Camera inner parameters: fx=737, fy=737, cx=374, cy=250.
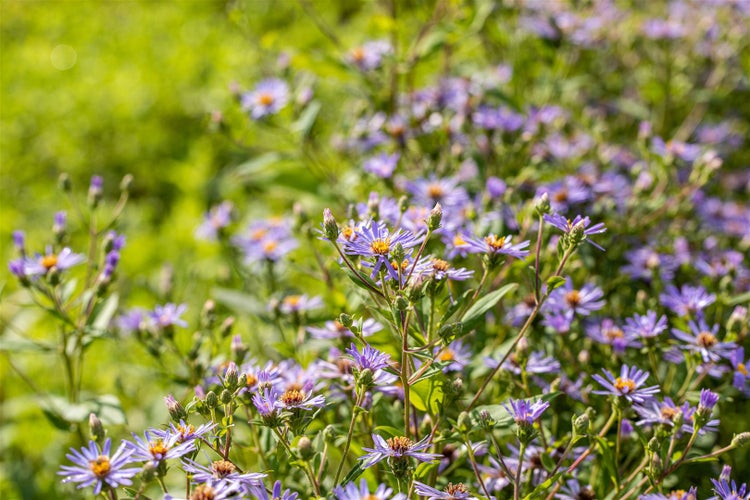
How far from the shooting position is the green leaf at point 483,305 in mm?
1514

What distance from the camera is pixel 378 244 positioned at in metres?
1.44

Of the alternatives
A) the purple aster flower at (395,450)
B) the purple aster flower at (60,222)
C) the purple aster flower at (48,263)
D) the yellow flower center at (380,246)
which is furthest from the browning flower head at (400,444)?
the purple aster flower at (60,222)

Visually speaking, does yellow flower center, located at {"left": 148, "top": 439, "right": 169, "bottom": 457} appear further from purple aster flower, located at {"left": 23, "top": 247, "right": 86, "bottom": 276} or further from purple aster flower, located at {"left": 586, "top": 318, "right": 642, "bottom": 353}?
purple aster flower, located at {"left": 586, "top": 318, "right": 642, "bottom": 353}

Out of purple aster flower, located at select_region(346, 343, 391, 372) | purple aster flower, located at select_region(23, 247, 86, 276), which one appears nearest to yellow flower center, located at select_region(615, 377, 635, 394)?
purple aster flower, located at select_region(346, 343, 391, 372)

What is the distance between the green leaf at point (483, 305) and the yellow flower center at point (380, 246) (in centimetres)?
24

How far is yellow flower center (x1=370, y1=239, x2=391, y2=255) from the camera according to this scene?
4.70 feet

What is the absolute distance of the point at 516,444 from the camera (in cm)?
185

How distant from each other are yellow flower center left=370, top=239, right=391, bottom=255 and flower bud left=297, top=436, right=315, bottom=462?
377mm

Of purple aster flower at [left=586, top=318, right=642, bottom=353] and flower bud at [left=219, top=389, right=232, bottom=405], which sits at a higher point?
flower bud at [left=219, top=389, right=232, bottom=405]

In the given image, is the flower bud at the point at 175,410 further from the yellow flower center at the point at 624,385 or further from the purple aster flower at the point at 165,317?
the yellow flower center at the point at 624,385

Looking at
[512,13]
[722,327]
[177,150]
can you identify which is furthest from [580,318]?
[177,150]

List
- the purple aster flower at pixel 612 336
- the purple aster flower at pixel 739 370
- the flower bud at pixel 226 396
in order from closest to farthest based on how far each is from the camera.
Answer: the flower bud at pixel 226 396
the purple aster flower at pixel 739 370
the purple aster flower at pixel 612 336

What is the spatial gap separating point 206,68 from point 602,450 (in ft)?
13.4

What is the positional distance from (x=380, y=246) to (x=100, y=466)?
636 mm
